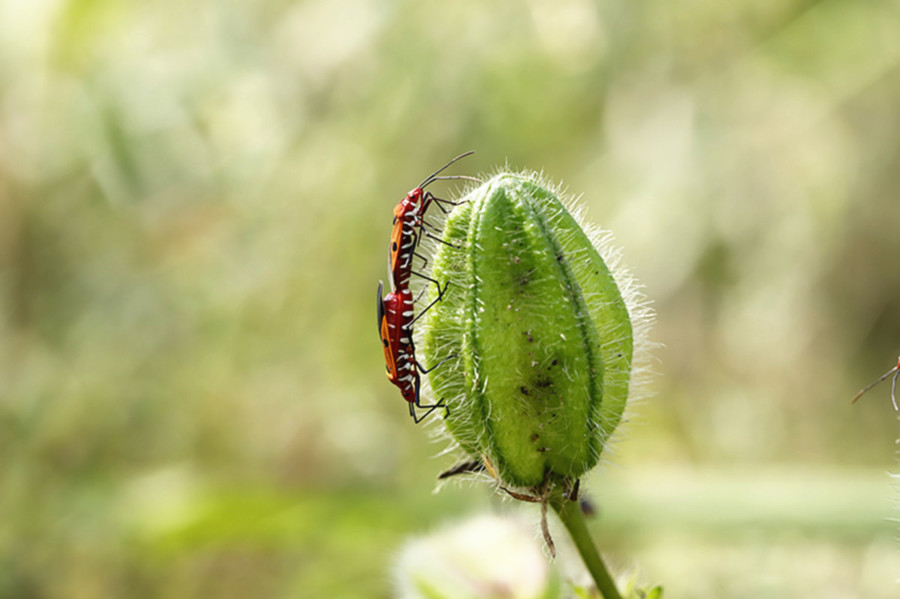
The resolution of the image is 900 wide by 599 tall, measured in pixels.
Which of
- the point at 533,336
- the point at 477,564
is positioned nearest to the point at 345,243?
the point at 477,564

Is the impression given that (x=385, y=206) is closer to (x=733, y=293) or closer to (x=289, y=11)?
(x=289, y=11)

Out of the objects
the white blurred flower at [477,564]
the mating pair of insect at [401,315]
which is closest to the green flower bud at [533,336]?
the mating pair of insect at [401,315]

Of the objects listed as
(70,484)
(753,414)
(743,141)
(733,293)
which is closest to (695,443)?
(753,414)

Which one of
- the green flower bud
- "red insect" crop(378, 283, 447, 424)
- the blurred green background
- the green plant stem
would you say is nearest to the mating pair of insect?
"red insect" crop(378, 283, 447, 424)

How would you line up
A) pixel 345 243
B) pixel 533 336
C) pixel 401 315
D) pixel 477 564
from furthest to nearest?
pixel 345 243 → pixel 477 564 → pixel 401 315 → pixel 533 336

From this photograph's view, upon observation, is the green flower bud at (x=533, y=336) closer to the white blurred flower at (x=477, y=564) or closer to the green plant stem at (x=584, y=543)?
the green plant stem at (x=584, y=543)

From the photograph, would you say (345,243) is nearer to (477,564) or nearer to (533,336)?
(477,564)
